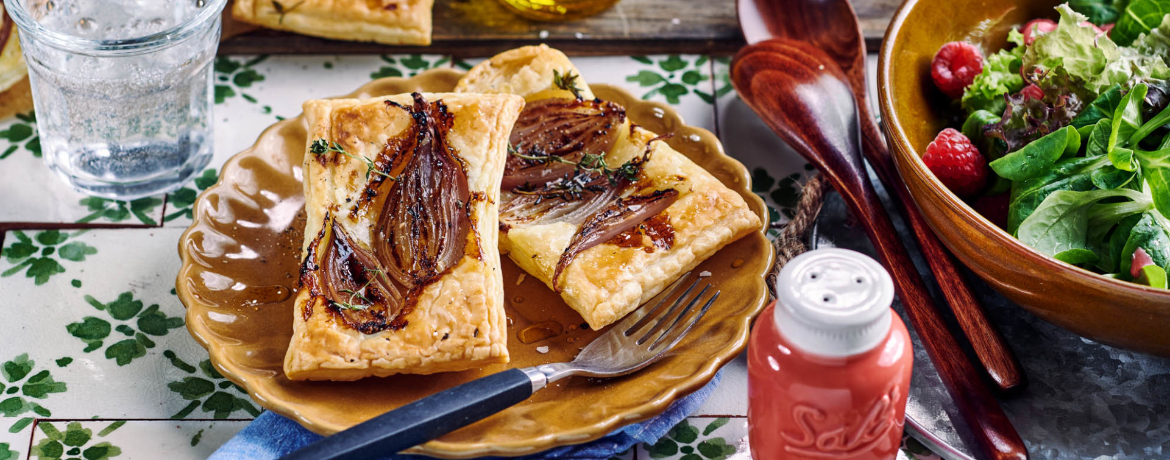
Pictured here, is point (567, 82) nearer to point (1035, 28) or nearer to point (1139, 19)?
point (1035, 28)

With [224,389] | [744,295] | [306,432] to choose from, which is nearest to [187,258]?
[224,389]

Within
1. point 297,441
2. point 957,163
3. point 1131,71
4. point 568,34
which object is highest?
point 1131,71

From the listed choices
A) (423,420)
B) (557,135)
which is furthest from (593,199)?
(423,420)

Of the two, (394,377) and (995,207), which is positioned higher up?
(995,207)

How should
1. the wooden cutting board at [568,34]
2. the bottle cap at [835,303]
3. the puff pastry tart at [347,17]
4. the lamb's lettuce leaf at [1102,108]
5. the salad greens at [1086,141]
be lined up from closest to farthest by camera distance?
the bottle cap at [835,303], the salad greens at [1086,141], the lamb's lettuce leaf at [1102,108], the puff pastry tart at [347,17], the wooden cutting board at [568,34]

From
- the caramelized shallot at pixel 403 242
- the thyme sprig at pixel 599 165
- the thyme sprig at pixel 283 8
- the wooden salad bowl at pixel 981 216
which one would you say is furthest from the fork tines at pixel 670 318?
the thyme sprig at pixel 283 8

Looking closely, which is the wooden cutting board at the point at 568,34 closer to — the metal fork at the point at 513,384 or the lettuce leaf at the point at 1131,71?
Answer: the lettuce leaf at the point at 1131,71

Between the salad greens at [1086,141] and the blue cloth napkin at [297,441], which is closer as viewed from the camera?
the blue cloth napkin at [297,441]

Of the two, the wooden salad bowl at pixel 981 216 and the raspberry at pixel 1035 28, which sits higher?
the raspberry at pixel 1035 28
